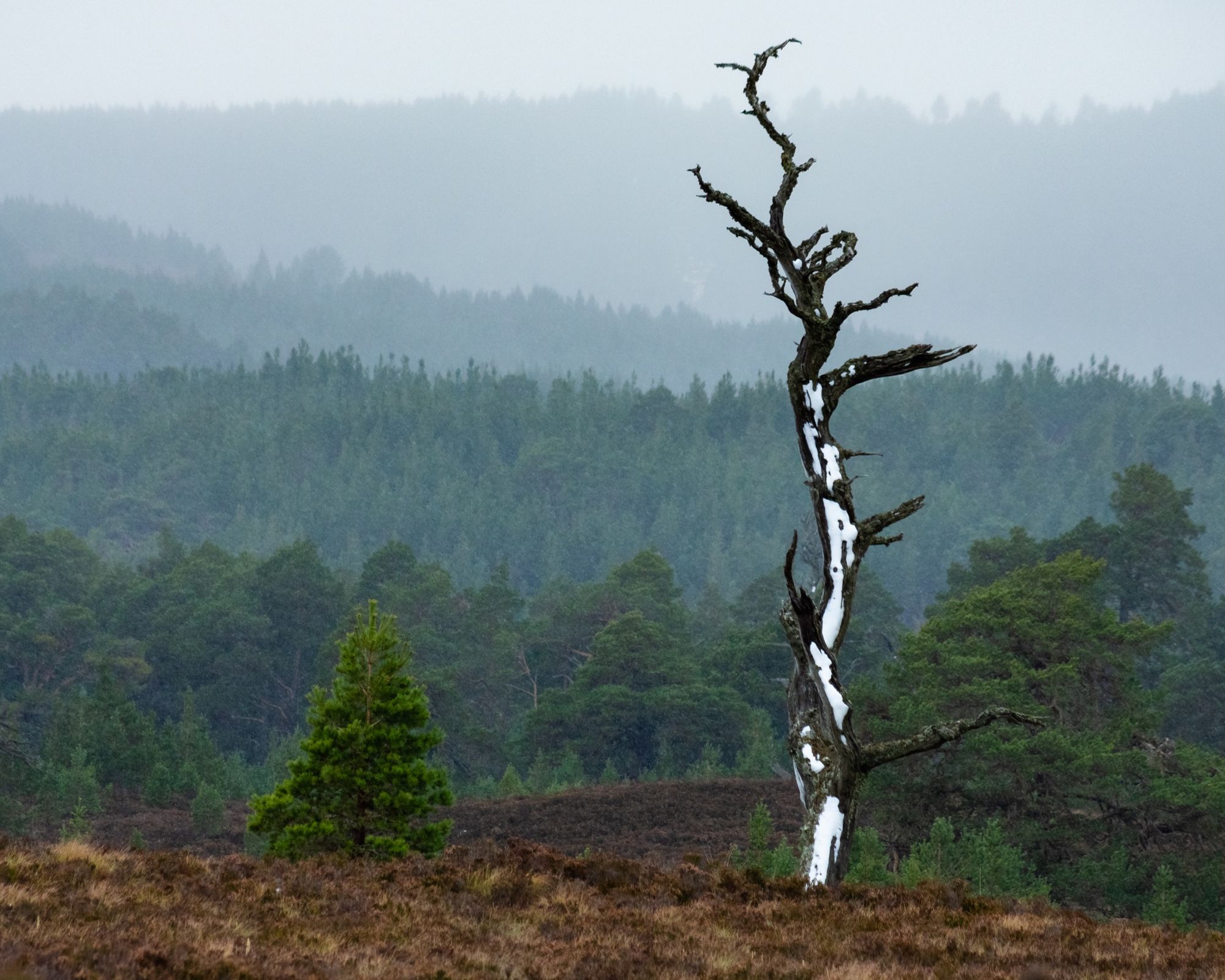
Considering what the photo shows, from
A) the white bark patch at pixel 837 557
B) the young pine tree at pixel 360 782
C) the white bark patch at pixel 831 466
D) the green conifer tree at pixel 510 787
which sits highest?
the white bark patch at pixel 831 466

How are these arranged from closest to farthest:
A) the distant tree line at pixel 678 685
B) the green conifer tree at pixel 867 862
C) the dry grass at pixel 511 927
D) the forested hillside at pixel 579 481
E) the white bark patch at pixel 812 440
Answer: the dry grass at pixel 511 927
the white bark patch at pixel 812 440
the green conifer tree at pixel 867 862
the distant tree line at pixel 678 685
the forested hillside at pixel 579 481

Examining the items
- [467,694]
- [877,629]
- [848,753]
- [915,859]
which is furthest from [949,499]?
[848,753]

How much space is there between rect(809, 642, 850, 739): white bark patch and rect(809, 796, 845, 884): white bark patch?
65 cm

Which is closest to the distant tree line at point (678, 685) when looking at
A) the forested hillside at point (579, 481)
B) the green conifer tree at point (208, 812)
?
the green conifer tree at point (208, 812)

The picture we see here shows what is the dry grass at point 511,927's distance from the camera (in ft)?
28.1

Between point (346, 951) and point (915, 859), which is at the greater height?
point (346, 951)

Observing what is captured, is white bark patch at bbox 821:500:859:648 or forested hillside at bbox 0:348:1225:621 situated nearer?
white bark patch at bbox 821:500:859:648

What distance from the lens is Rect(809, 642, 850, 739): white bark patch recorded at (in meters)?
12.7

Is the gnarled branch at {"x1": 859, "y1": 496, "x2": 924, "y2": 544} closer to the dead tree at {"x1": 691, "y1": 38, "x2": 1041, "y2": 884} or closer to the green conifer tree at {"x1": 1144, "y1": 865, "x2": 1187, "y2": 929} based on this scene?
the dead tree at {"x1": 691, "y1": 38, "x2": 1041, "y2": 884}

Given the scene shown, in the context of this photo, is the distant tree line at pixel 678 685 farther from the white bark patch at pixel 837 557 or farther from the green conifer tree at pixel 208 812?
the white bark patch at pixel 837 557

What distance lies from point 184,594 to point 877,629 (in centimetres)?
4148

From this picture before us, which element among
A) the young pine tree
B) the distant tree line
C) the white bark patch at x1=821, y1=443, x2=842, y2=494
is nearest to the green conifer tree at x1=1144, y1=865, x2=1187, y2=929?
the distant tree line

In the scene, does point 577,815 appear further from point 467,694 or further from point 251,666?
point 251,666

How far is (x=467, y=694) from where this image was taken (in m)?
79.9
